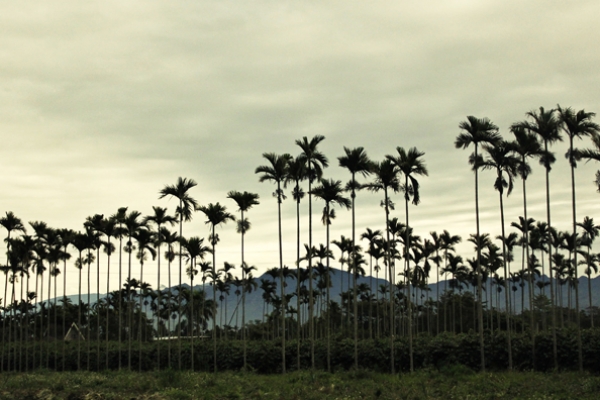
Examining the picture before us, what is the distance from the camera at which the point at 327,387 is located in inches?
1519

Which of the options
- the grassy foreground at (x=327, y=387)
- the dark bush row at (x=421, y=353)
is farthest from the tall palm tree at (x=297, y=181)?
the grassy foreground at (x=327, y=387)

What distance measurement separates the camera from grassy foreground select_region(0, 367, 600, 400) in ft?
112

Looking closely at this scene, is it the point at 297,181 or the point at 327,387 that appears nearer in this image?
the point at 327,387

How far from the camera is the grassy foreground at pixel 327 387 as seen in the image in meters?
34.2

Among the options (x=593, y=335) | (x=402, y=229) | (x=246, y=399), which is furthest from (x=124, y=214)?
(x=593, y=335)

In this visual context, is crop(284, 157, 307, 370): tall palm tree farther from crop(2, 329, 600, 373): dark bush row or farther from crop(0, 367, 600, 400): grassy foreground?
crop(0, 367, 600, 400): grassy foreground

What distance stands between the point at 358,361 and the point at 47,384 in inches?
926

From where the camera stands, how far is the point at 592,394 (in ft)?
106

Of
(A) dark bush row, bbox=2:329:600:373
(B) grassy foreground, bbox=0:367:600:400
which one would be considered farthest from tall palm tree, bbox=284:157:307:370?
(B) grassy foreground, bbox=0:367:600:400

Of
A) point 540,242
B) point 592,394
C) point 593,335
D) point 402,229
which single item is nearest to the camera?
point 592,394

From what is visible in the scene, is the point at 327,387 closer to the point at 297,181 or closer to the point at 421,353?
the point at 421,353

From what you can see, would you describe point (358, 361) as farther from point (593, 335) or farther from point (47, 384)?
point (47, 384)

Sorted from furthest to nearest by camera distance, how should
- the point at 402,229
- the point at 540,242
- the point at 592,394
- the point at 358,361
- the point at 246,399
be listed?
the point at 540,242
the point at 402,229
the point at 358,361
the point at 246,399
the point at 592,394

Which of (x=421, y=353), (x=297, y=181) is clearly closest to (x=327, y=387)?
(x=421, y=353)
